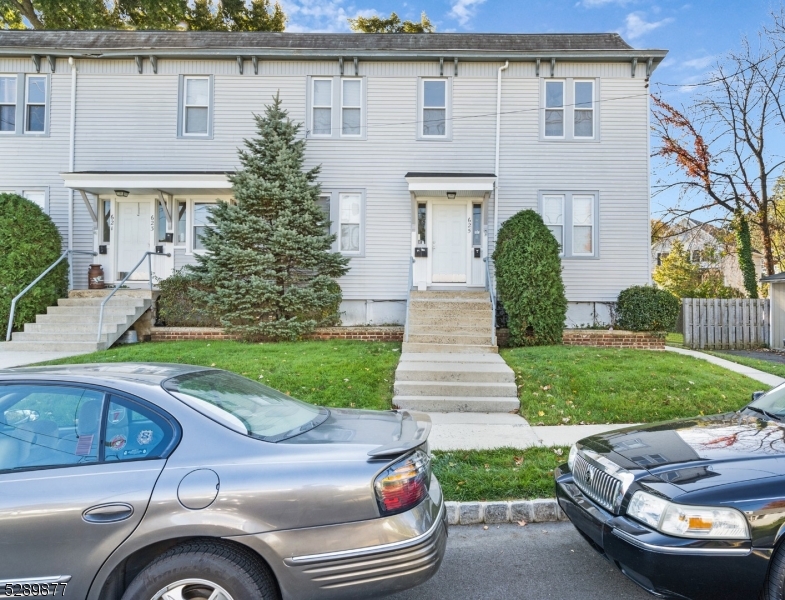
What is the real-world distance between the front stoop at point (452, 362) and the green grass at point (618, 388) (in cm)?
43

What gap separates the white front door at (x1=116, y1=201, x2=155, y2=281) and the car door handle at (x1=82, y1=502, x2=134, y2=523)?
11805 mm

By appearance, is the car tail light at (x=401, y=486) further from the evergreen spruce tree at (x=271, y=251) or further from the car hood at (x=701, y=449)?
the evergreen spruce tree at (x=271, y=251)

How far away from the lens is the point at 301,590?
7.19ft

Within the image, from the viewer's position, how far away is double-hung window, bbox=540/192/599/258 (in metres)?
12.3

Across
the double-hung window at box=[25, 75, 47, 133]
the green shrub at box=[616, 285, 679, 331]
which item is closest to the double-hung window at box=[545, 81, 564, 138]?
the green shrub at box=[616, 285, 679, 331]

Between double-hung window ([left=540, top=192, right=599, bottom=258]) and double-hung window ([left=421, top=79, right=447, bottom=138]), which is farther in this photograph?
double-hung window ([left=421, top=79, right=447, bottom=138])

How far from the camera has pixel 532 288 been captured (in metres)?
9.68

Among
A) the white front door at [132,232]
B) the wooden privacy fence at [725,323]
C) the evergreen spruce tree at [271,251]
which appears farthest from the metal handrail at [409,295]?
the wooden privacy fence at [725,323]

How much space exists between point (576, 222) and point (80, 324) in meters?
12.0

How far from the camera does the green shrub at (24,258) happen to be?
10422 millimetres

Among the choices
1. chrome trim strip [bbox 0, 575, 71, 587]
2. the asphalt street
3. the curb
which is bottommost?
the asphalt street

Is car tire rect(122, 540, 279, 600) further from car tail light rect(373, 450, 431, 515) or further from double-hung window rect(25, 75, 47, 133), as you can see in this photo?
double-hung window rect(25, 75, 47, 133)

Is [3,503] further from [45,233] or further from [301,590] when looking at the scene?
[45,233]

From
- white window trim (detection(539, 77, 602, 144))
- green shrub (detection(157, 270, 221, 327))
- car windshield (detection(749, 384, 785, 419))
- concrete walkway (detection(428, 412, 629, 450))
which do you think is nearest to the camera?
car windshield (detection(749, 384, 785, 419))
